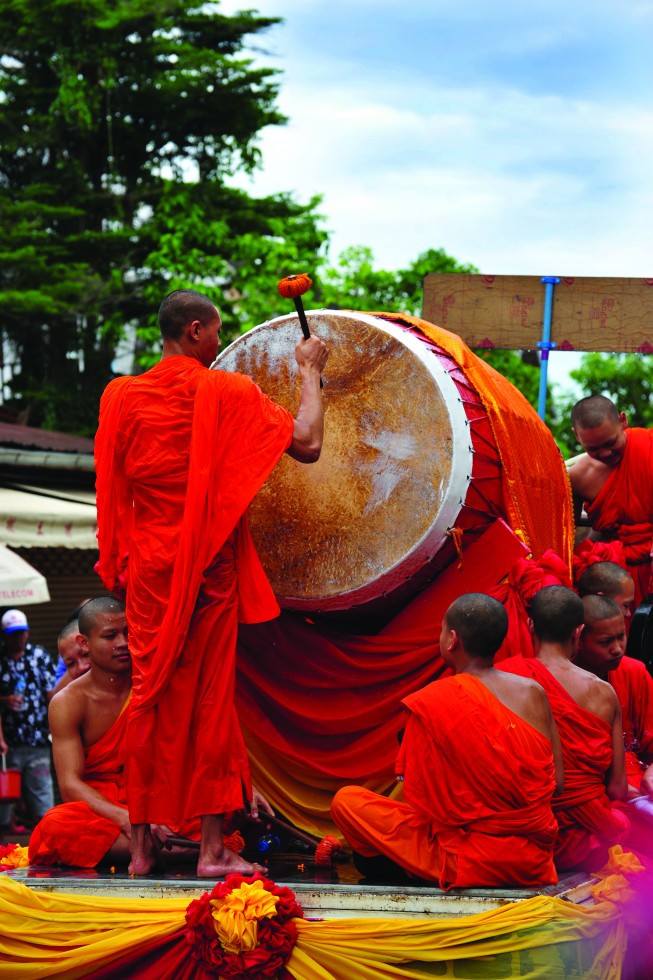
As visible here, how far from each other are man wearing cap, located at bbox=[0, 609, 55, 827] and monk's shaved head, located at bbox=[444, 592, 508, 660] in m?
5.85

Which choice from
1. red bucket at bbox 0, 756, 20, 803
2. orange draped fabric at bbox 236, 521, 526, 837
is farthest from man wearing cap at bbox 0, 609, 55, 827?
orange draped fabric at bbox 236, 521, 526, 837

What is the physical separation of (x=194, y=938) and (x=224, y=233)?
51.8 ft

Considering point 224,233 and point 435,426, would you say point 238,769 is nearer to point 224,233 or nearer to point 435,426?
point 435,426

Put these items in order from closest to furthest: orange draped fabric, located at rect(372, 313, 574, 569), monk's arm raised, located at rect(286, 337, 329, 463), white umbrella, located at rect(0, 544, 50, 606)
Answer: monk's arm raised, located at rect(286, 337, 329, 463) < orange draped fabric, located at rect(372, 313, 574, 569) < white umbrella, located at rect(0, 544, 50, 606)

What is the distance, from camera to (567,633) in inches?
163

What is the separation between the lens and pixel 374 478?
15.1ft

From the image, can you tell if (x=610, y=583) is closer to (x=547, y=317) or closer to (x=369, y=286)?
(x=547, y=317)

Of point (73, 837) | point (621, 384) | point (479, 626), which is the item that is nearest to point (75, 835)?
point (73, 837)

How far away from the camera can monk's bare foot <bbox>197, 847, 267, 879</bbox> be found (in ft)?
12.3

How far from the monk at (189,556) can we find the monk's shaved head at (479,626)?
1.89 feet

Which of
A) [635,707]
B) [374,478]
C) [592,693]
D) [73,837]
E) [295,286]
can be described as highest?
[295,286]

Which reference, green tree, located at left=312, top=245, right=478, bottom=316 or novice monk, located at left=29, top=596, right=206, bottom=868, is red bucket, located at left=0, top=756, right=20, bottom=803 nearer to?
novice monk, located at left=29, top=596, right=206, bottom=868

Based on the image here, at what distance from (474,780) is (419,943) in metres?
0.47

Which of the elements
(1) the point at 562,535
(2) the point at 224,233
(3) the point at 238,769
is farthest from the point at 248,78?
(3) the point at 238,769
